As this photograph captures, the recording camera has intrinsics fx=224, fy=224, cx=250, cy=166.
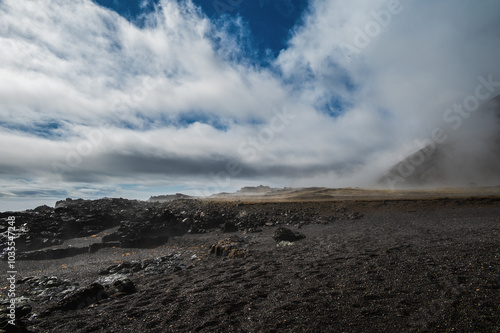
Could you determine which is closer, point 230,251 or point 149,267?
point 149,267

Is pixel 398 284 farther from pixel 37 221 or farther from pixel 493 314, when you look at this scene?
pixel 37 221

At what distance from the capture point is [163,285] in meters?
9.86

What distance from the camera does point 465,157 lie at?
12281 centimetres

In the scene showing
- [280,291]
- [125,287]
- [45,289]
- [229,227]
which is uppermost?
[280,291]

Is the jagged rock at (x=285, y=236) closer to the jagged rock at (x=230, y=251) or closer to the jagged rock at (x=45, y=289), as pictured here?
the jagged rock at (x=230, y=251)

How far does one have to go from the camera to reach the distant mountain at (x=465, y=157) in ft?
367

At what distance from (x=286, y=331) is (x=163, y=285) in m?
6.61

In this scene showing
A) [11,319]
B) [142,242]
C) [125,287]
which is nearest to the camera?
[11,319]

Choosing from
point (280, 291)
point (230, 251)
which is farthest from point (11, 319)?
point (230, 251)

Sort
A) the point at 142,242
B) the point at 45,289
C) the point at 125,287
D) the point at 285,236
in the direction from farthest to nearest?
the point at 142,242 < the point at 285,236 < the point at 45,289 < the point at 125,287

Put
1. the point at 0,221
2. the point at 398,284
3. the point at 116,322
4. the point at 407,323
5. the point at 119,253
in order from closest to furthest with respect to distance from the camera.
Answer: the point at 407,323
the point at 116,322
the point at 398,284
the point at 119,253
the point at 0,221

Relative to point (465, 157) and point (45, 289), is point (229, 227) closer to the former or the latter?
point (45, 289)

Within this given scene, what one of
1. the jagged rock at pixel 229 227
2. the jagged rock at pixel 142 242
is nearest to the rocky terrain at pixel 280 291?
the jagged rock at pixel 142 242

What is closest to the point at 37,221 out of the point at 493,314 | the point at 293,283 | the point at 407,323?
the point at 293,283
